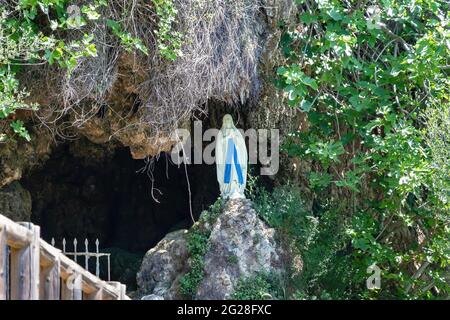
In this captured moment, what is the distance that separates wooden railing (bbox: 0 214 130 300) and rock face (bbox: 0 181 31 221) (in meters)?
4.94

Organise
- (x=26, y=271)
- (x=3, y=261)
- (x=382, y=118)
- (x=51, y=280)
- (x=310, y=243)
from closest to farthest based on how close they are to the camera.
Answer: (x=3, y=261)
(x=26, y=271)
(x=51, y=280)
(x=382, y=118)
(x=310, y=243)

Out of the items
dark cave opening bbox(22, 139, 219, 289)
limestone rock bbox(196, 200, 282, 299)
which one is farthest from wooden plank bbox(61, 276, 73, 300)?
dark cave opening bbox(22, 139, 219, 289)

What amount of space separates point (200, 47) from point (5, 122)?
210 cm

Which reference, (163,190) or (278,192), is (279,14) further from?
(163,190)

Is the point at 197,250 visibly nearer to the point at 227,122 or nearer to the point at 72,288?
the point at 227,122

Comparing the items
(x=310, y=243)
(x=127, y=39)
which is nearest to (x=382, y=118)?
(x=310, y=243)

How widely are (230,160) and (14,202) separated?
8.39 ft

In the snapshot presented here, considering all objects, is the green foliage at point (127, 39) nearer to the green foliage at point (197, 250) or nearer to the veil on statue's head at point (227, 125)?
the veil on statue's head at point (227, 125)

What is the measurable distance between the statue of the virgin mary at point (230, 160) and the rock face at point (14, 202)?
2.35 m

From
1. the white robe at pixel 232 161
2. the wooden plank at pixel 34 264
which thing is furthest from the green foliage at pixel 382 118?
the wooden plank at pixel 34 264

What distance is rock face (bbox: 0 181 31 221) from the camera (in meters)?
12.0

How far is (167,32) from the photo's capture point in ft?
34.7

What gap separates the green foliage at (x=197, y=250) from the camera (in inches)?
432
